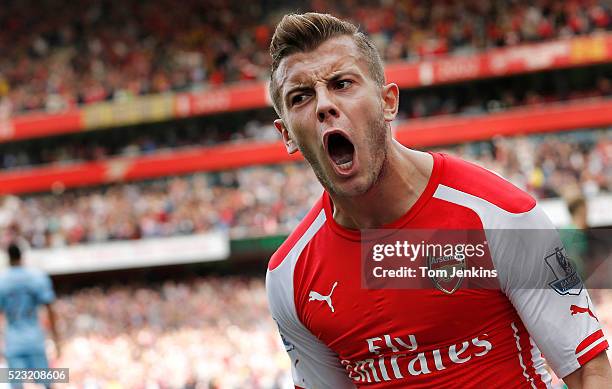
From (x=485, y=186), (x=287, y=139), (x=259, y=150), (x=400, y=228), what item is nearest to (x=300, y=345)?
(x=400, y=228)

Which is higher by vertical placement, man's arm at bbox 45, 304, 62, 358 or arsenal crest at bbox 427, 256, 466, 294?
man's arm at bbox 45, 304, 62, 358

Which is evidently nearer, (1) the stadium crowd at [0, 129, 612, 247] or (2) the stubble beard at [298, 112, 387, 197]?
(2) the stubble beard at [298, 112, 387, 197]

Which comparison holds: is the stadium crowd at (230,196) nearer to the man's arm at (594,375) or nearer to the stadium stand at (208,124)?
the stadium stand at (208,124)

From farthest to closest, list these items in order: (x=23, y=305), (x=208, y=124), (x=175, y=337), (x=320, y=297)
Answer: (x=208, y=124)
(x=175, y=337)
(x=23, y=305)
(x=320, y=297)

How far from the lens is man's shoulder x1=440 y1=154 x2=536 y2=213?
2.32 m

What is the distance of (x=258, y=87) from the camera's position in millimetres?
25766

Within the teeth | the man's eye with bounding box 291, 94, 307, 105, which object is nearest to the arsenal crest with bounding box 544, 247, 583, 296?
the teeth

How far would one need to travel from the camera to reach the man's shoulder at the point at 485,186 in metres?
2.32

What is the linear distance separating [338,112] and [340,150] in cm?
14

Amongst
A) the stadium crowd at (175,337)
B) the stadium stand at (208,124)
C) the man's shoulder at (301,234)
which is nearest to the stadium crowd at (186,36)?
the stadium stand at (208,124)

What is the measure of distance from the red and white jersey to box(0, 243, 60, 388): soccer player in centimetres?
628

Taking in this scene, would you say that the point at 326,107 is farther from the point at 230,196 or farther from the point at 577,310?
the point at 230,196

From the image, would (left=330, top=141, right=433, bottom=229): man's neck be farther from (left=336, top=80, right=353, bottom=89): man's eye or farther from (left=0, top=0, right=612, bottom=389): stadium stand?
(left=0, top=0, right=612, bottom=389): stadium stand

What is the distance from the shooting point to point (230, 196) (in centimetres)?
2348
